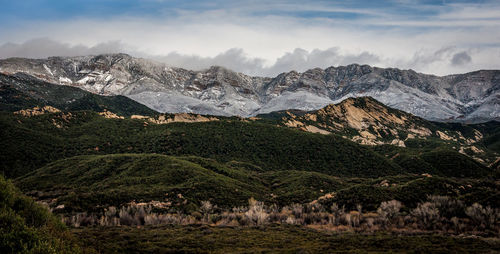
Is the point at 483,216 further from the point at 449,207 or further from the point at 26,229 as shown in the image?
the point at 26,229

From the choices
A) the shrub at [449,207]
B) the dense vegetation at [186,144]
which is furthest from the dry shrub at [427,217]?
the dense vegetation at [186,144]

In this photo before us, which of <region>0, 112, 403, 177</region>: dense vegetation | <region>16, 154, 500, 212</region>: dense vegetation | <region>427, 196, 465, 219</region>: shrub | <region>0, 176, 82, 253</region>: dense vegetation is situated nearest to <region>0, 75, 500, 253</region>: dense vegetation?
<region>0, 176, 82, 253</region>: dense vegetation

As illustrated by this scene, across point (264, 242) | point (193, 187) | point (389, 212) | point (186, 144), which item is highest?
point (186, 144)

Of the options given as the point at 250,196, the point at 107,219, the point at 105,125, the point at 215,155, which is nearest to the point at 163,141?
the point at 215,155

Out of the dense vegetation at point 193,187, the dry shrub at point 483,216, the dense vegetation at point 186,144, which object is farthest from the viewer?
the dense vegetation at point 186,144

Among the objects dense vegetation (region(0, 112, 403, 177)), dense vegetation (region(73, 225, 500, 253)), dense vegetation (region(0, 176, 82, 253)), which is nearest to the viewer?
dense vegetation (region(0, 176, 82, 253))

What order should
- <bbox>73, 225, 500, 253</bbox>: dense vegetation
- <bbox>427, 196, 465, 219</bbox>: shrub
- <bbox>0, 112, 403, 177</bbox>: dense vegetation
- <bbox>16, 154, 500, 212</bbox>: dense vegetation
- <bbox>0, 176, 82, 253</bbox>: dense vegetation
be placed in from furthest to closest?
<bbox>0, 112, 403, 177</bbox>: dense vegetation
<bbox>16, 154, 500, 212</bbox>: dense vegetation
<bbox>427, 196, 465, 219</bbox>: shrub
<bbox>73, 225, 500, 253</bbox>: dense vegetation
<bbox>0, 176, 82, 253</bbox>: dense vegetation

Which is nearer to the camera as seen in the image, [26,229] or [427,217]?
[26,229]

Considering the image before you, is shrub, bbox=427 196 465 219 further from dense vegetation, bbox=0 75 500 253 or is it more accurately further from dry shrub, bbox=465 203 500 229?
dry shrub, bbox=465 203 500 229

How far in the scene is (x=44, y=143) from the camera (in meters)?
129

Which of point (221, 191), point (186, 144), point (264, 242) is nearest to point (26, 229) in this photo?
point (264, 242)

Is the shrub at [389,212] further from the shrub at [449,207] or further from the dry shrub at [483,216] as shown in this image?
the dry shrub at [483,216]

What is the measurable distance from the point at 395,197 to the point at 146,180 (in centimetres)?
5267

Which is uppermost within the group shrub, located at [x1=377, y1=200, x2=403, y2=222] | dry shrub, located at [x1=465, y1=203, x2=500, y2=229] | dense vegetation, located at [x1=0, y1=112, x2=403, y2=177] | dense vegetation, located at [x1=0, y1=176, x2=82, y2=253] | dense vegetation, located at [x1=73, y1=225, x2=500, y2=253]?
dense vegetation, located at [x1=0, y1=112, x2=403, y2=177]
